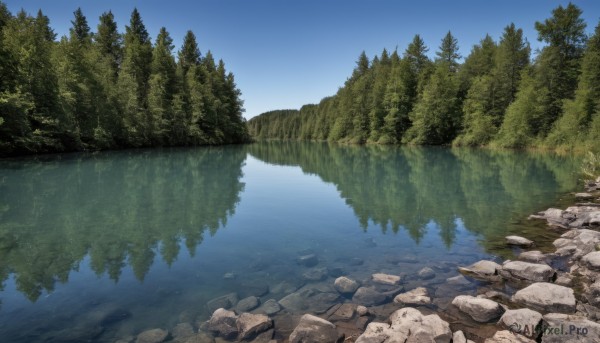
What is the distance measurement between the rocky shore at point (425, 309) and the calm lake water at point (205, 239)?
0.37m

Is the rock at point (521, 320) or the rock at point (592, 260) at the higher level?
the rock at point (592, 260)

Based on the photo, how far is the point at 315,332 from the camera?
516cm

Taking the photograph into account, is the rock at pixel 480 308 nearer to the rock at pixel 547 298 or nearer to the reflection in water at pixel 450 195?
the rock at pixel 547 298

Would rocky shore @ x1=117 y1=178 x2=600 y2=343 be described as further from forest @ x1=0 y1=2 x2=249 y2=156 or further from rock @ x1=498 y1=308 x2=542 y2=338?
forest @ x1=0 y1=2 x2=249 y2=156

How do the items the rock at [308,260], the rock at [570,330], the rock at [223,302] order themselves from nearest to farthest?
the rock at [570,330], the rock at [223,302], the rock at [308,260]

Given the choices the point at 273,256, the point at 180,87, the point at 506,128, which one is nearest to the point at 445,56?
the point at 506,128

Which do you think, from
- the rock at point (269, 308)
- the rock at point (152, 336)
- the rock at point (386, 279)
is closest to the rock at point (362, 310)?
the rock at point (386, 279)

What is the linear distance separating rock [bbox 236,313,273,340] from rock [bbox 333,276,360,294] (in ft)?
5.79

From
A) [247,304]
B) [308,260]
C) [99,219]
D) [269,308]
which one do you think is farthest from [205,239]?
[269,308]

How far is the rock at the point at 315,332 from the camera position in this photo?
5.06 meters

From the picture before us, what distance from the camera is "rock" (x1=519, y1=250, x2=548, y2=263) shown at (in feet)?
26.8

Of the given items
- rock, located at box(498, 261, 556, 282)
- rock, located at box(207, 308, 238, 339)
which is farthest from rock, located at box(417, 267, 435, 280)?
rock, located at box(207, 308, 238, 339)

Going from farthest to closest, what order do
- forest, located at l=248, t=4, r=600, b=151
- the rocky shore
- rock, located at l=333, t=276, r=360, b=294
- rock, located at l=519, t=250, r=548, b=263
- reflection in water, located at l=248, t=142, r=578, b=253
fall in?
1. forest, located at l=248, t=4, r=600, b=151
2. reflection in water, located at l=248, t=142, r=578, b=253
3. rock, located at l=519, t=250, r=548, b=263
4. rock, located at l=333, t=276, r=360, b=294
5. the rocky shore

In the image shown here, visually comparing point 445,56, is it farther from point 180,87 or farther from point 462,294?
point 462,294
